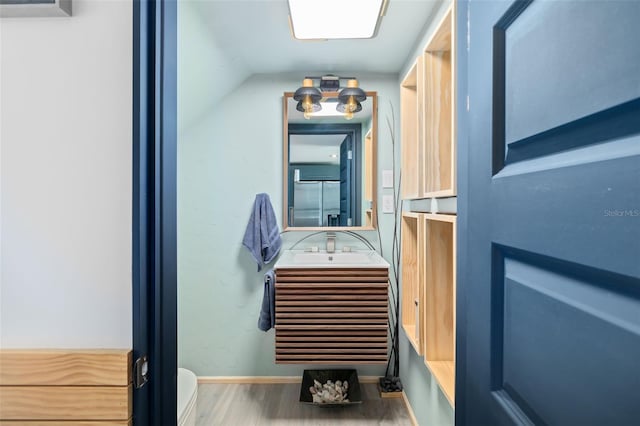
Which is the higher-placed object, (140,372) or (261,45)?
(261,45)

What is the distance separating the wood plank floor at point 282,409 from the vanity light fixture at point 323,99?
1.95m

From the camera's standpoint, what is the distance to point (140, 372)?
61 cm

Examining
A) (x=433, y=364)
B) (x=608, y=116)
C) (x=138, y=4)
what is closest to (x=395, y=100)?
(x=433, y=364)

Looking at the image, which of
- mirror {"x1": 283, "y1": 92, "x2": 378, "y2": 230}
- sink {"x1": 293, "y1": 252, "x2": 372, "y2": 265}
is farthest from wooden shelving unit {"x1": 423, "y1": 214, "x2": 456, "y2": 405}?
mirror {"x1": 283, "y1": 92, "x2": 378, "y2": 230}

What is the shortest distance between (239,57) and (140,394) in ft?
6.31

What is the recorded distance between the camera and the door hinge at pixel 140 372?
2.01ft

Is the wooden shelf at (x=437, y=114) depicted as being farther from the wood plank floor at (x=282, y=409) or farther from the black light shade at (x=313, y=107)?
the wood plank floor at (x=282, y=409)

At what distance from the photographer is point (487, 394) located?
59cm

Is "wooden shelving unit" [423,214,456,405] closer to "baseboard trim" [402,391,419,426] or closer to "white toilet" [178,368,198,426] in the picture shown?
"baseboard trim" [402,391,419,426]

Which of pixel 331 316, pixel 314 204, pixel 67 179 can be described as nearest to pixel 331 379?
pixel 331 316

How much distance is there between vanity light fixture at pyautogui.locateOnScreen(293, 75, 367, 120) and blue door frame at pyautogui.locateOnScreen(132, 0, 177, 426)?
1.50m

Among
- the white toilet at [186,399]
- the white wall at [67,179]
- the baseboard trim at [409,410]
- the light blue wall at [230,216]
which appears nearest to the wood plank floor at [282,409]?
the baseboard trim at [409,410]

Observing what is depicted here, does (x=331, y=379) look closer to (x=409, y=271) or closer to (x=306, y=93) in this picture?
(x=409, y=271)

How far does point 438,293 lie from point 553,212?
109cm
